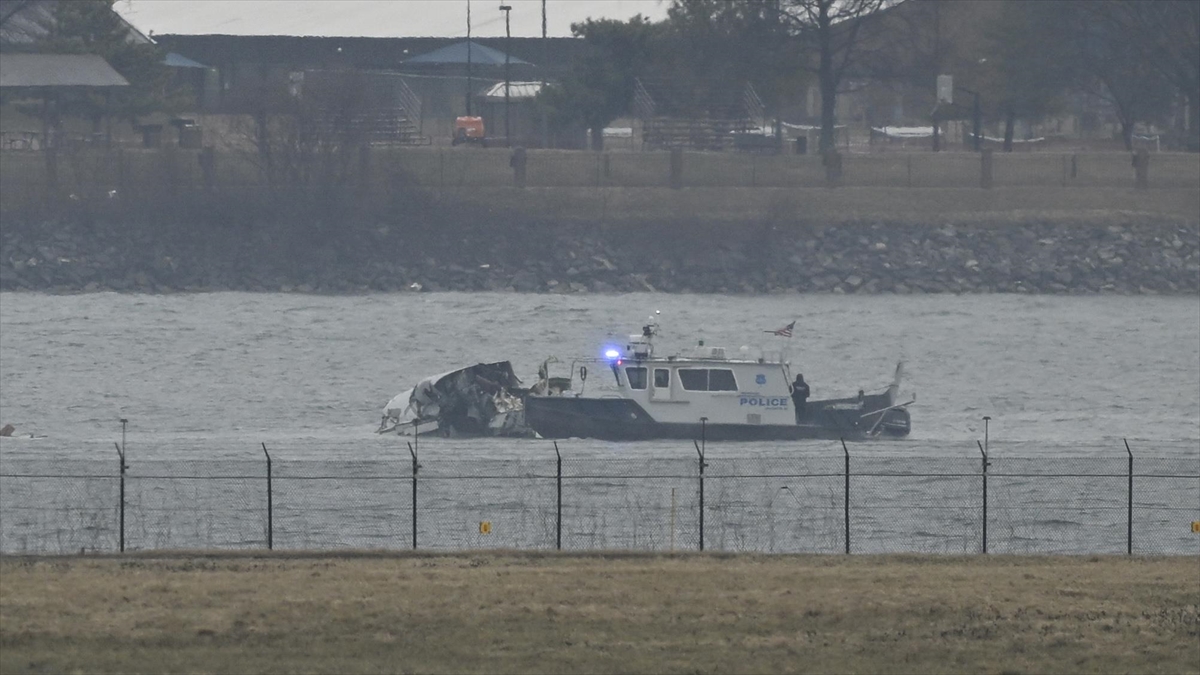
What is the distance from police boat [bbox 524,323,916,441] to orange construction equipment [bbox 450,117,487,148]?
55.1 metres

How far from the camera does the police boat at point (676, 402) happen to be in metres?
39.8

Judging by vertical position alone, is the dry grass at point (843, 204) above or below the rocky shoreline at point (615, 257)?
above

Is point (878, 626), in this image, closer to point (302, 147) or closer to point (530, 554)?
point (530, 554)

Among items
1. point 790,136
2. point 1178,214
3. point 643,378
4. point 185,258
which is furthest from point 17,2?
point 643,378

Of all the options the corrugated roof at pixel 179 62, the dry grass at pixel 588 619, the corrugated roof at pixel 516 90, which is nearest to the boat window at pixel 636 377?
the dry grass at pixel 588 619

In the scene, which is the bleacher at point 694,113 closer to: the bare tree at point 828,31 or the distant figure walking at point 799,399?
the bare tree at point 828,31

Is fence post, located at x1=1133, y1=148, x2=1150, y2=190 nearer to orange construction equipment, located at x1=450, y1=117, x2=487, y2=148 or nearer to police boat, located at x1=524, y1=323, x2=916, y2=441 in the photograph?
orange construction equipment, located at x1=450, y1=117, x2=487, y2=148

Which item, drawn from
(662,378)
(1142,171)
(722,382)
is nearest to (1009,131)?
(1142,171)

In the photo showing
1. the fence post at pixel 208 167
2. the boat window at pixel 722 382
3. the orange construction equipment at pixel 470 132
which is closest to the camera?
the boat window at pixel 722 382

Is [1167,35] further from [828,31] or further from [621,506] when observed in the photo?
[621,506]

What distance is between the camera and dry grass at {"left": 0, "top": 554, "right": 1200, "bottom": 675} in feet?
68.6

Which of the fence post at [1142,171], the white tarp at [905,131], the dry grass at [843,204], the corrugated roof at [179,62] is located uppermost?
the corrugated roof at [179,62]

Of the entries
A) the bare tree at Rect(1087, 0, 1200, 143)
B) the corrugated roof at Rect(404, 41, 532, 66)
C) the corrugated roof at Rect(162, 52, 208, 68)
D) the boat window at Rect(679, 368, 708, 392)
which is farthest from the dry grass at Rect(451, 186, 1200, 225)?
the boat window at Rect(679, 368, 708, 392)

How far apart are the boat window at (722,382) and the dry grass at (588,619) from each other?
15.1 m
